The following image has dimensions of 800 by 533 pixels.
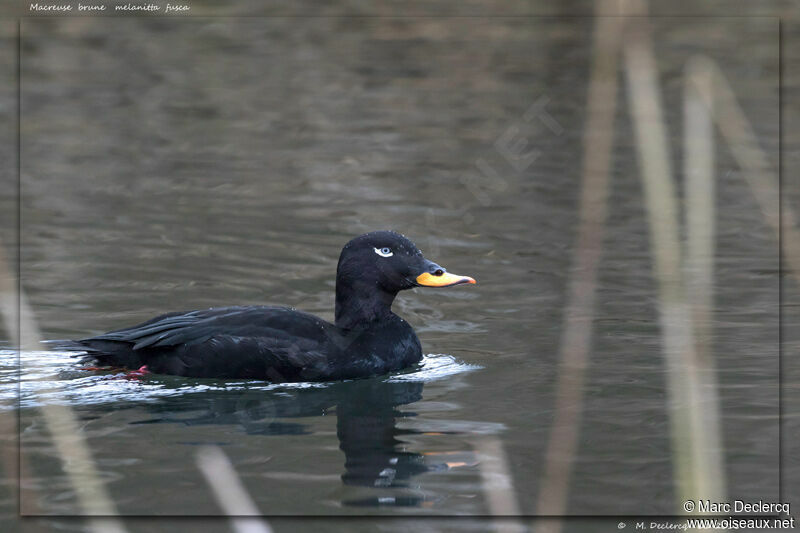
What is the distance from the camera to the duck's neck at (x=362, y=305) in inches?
305

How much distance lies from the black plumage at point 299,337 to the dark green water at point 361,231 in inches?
6.2

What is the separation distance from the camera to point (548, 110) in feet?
55.3

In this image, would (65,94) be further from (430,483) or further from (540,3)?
(430,483)

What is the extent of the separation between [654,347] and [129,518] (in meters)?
4.12

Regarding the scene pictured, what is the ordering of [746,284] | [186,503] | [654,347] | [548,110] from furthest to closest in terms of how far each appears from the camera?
1. [548,110]
2. [746,284]
3. [654,347]
4. [186,503]

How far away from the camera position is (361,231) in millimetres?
11055

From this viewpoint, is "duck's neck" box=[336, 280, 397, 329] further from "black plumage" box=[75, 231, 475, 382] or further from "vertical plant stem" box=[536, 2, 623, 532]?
"vertical plant stem" box=[536, 2, 623, 532]

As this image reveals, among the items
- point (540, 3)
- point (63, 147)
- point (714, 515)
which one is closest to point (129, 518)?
point (714, 515)

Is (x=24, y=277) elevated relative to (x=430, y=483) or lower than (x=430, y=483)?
elevated

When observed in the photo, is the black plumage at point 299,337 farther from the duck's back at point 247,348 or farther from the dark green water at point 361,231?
the dark green water at point 361,231

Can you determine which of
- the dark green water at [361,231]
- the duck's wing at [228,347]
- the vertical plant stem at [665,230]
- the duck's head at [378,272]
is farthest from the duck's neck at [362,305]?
the vertical plant stem at [665,230]

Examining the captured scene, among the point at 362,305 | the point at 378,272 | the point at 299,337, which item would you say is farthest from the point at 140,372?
the point at 378,272

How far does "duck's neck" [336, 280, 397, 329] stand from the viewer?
7.73 m

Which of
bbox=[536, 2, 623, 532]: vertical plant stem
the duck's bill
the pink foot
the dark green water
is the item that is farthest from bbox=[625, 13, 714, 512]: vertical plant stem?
the pink foot
